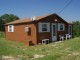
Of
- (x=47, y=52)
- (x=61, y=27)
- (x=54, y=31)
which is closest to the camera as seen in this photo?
(x=47, y=52)

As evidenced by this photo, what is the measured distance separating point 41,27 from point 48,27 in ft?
4.32

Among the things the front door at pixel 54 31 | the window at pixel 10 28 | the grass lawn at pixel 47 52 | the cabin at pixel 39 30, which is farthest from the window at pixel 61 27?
the grass lawn at pixel 47 52

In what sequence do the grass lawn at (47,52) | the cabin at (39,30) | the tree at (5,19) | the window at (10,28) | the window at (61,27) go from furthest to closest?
the tree at (5,19) → the window at (10,28) → the window at (61,27) → the cabin at (39,30) → the grass lawn at (47,52)

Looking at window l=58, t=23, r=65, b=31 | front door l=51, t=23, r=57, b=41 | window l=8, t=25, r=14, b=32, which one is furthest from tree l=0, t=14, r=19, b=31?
front door l=51, t=23, r=57, b=41

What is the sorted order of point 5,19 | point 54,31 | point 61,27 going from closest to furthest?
point 54,31 < point 61,27 < point 5,19

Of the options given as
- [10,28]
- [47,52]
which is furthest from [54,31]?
[47,52]

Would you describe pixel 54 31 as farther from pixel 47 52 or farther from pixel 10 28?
pixel 47 52

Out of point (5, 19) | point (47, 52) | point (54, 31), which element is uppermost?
point (5, 19)

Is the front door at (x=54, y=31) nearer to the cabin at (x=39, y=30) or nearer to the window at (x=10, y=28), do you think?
the cabin at (x=39, y=30)

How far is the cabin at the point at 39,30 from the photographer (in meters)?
20.7

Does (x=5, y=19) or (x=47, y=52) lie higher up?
(x=5, y=19)

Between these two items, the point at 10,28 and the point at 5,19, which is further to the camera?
the point at 5,19

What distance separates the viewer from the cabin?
20734 mm

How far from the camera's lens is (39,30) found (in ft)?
69.1
